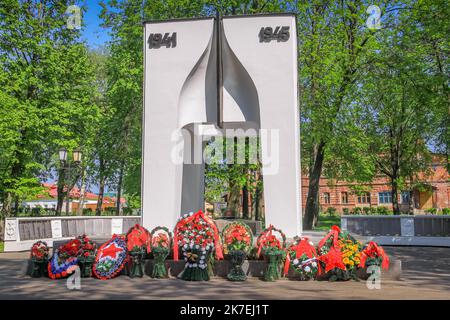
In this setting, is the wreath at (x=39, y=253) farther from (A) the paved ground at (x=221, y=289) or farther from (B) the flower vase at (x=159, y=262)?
(B) the flower vase at (x=159, y=262)

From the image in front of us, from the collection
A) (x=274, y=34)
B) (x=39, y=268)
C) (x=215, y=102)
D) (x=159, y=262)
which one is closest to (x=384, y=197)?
(x=274, y=34)

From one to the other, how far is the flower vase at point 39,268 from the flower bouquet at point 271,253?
16.6ft

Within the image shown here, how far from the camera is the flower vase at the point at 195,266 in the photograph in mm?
9531

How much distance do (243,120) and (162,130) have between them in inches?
98.6

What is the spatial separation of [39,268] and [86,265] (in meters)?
1.22

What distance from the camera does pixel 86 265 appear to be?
998 cm

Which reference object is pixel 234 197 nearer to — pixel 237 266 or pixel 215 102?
pixel 215 102

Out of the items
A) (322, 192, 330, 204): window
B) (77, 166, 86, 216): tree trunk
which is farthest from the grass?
(77, 166, 86, 216): tree trunk

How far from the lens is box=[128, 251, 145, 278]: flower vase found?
10000 mm

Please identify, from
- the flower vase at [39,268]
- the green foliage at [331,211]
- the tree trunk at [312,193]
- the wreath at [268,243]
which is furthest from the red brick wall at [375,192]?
the flower vase at [39,268]

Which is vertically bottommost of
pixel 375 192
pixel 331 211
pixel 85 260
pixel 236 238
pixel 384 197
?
pixel 85 260

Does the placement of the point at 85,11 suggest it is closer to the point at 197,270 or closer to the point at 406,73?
the point at 406,73

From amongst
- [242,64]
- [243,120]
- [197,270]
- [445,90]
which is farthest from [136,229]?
[445,90]

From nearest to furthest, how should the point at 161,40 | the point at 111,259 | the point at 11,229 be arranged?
the point at 111,259 → the point at 161,40 → the point at 11,229
